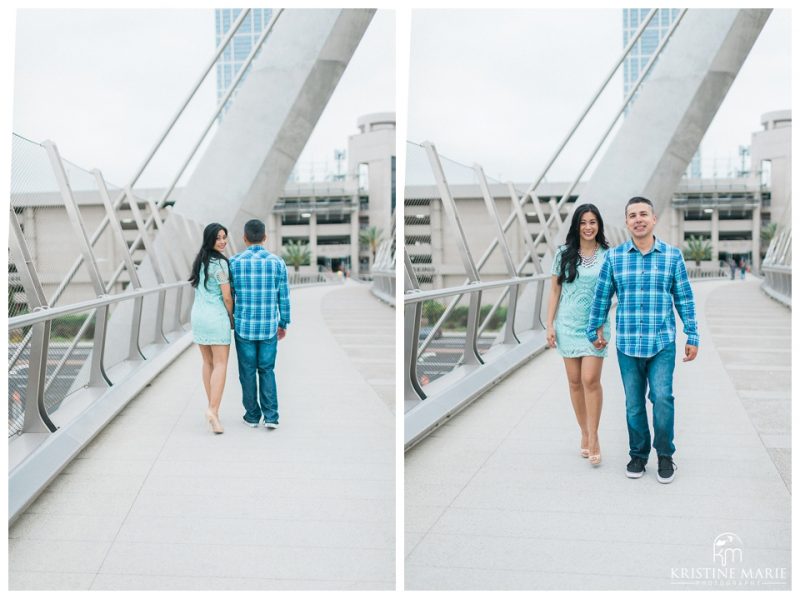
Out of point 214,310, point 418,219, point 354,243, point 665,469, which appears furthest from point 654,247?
point 354,243

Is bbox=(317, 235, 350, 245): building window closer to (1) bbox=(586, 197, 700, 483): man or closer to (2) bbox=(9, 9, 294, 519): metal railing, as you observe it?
(2) bbox=(9, 9, 294, 519): metal railing

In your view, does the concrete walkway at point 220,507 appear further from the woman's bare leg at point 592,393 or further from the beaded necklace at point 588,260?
the beaded necklace at point 588,260

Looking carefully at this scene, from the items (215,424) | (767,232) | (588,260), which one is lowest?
(767,232)

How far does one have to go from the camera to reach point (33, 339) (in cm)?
388

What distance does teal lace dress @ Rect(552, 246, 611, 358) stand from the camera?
3.74 metres

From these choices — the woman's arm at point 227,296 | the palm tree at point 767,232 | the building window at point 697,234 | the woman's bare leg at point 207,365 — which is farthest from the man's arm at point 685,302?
the building window at point 697,234

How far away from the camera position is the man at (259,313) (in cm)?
459

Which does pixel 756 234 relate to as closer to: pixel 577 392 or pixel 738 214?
pixel 738 214

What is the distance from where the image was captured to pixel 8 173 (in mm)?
3945

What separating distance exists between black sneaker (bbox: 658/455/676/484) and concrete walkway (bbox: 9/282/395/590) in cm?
110

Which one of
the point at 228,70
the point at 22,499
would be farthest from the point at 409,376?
the point at 228,70

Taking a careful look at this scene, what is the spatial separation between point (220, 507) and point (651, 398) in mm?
1807

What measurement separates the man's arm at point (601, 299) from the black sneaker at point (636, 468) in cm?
53

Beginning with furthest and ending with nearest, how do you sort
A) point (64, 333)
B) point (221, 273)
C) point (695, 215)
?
point (695, 215), point (221, 273), point (64, 333)
